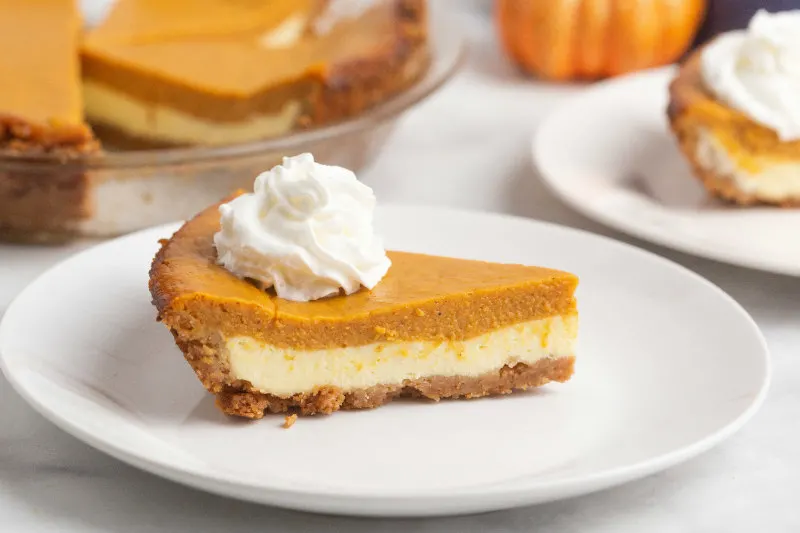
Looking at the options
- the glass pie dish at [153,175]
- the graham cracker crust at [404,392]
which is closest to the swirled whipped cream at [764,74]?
the glass pie dish at [153,175]

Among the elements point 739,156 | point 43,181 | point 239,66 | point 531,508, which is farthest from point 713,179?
point 43,181

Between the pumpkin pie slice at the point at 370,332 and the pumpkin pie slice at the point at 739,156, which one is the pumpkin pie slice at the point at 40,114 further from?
the pumpkin pie slice at the point at 739,156

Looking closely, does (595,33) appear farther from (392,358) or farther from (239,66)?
(392,358)

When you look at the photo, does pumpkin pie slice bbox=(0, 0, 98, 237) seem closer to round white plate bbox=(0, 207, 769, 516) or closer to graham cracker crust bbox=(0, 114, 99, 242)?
graham cracker crust bbox=(0, 114, 99, 242)

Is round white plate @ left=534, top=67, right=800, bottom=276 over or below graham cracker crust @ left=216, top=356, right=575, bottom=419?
below

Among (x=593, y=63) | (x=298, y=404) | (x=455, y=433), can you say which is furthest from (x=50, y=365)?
(x=593, y=63)

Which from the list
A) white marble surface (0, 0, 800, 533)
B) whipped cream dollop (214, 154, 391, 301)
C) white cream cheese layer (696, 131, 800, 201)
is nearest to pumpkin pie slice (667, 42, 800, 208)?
white cream cheese layer (696, 131, 800, 201)
